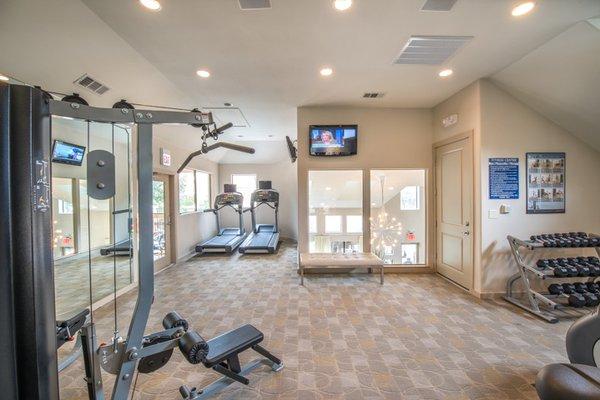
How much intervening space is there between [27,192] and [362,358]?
2.75 m

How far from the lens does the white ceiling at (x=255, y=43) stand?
7.59 feet

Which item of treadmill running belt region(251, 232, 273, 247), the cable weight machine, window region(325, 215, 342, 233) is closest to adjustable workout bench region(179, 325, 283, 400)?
the cable weight machine

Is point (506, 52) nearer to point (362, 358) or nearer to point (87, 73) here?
point (362, 358)

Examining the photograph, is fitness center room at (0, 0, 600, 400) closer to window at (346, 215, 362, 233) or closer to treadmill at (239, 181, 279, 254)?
window at (346, 215, 362, 233)

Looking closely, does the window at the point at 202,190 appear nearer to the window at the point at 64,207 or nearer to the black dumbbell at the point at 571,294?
the window at the point at 64,207

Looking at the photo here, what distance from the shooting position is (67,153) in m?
3.46

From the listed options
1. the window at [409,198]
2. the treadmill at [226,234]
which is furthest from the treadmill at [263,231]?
the window at [409,198]

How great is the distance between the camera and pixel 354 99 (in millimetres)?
4629

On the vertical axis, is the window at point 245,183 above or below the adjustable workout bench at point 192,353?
above

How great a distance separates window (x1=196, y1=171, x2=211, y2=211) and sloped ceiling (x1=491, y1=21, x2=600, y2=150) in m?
7.37

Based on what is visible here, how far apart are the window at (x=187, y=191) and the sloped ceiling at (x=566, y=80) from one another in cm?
683

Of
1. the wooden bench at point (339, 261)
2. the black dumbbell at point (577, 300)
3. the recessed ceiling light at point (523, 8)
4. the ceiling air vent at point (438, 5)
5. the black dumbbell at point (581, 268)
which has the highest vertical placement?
the recessed ceiling light at point (523, 8)

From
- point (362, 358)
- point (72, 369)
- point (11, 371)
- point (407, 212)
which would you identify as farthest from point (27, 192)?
point (407, 212)

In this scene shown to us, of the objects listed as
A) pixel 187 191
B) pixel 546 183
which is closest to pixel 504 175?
pixel 546 183
